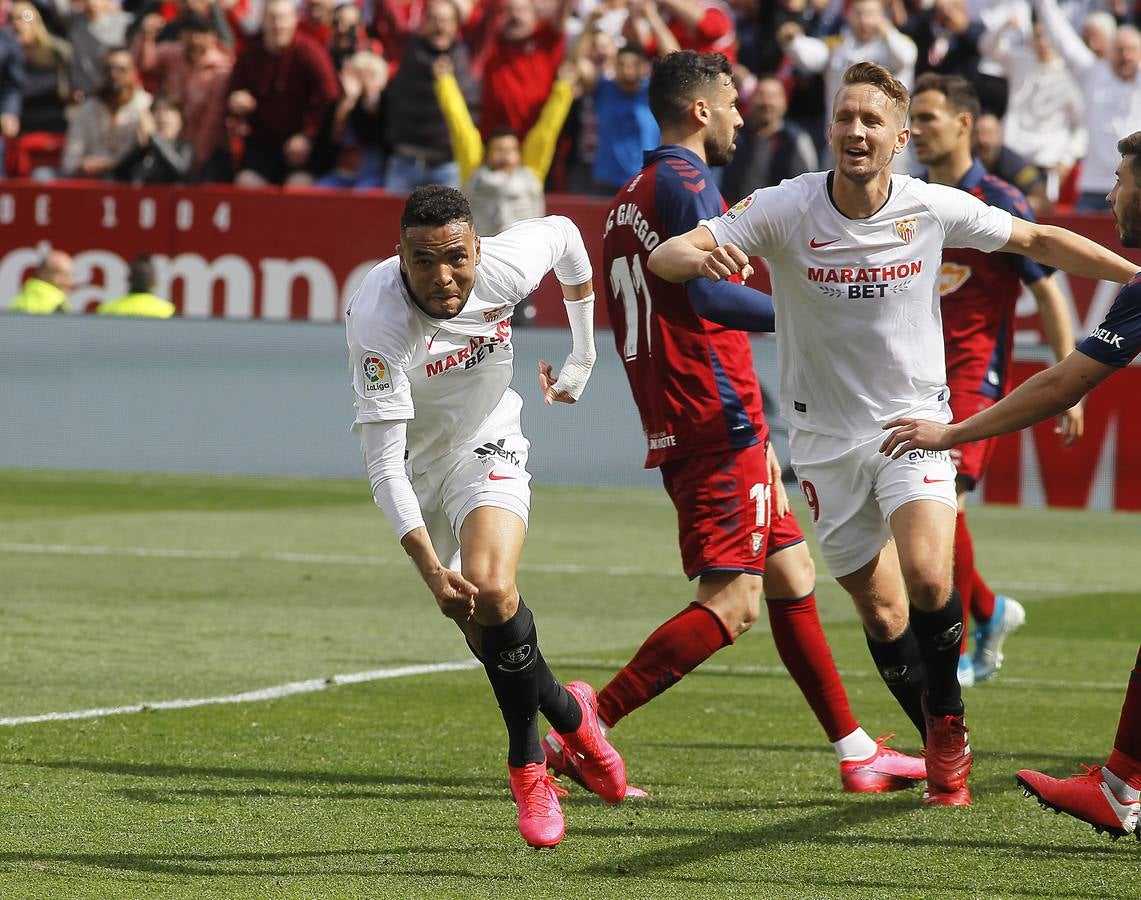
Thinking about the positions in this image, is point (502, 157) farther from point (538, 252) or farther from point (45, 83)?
point (538, 252)

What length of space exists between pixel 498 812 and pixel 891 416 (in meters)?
1.78

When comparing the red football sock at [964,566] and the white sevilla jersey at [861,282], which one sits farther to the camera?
the red football sock at [964,566]

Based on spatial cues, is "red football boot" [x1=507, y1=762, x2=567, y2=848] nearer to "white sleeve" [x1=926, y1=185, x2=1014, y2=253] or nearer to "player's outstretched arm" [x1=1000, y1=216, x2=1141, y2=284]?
"white sleeve" [x1=926, y1=185, x2=1014, y2=253]

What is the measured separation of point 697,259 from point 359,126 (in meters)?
13.7

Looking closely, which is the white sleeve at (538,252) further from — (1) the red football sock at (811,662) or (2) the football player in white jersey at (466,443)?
(1) the red football sock at (811,662)

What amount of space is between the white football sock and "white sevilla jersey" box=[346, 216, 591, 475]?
1597 millimetres

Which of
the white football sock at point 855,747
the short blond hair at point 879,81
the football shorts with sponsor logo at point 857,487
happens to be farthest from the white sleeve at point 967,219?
the white football sock at point 855,747

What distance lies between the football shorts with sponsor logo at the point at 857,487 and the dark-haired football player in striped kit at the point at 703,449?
26 centimetres

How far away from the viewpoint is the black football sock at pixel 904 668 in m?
6.37

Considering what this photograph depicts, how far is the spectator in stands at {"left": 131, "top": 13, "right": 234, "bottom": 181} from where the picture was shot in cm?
1959

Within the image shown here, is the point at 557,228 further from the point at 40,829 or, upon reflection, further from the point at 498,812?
the point at 40,829

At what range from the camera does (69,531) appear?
43.9 feet

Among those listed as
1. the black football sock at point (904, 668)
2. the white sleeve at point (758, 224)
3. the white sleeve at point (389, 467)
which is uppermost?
the white sleeve at point (758, 224)

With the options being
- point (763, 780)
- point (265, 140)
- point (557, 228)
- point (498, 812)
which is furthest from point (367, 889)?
point (265, 140)
